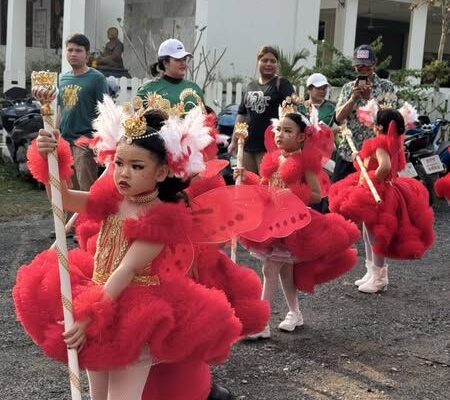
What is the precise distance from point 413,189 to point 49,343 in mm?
3868

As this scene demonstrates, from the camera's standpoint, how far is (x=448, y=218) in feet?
30.7

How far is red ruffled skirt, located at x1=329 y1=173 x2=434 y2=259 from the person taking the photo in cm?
564

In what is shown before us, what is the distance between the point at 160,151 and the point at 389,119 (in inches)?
125

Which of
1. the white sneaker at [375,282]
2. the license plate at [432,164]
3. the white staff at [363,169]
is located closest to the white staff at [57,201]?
the white staff at [363,169]

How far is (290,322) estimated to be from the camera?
191 inches

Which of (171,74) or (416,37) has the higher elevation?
(416,37)

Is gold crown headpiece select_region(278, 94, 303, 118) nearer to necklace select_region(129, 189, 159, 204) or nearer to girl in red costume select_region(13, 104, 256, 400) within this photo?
girl in red costume select_region(13, 104, 256, 400)

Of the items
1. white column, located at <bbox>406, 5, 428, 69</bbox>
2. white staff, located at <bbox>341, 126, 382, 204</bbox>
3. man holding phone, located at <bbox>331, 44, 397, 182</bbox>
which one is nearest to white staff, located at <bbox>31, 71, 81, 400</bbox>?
white staff, located at <bbox>341, 126, 382, 204</bbox>

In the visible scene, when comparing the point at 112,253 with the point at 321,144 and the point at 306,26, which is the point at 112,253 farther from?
the point at 306,26

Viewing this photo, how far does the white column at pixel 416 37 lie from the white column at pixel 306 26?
3043 mm

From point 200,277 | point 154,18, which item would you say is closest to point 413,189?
point 200,277

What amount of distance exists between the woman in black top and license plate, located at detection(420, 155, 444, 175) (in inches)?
139

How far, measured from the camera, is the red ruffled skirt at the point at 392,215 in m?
5.64

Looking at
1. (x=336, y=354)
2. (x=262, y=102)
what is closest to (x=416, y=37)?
(x=262, y=102)
